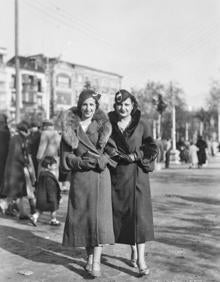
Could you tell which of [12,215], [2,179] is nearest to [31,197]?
[12,215]

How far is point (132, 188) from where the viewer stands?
4.81m

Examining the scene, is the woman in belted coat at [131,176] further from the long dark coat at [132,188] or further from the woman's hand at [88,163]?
the woman's hand at [88,163]

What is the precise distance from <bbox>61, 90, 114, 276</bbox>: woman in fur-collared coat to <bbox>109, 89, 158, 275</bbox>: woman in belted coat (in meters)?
0.11

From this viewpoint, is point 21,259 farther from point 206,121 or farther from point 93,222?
point 206,121

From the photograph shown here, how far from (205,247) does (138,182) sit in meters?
1.57

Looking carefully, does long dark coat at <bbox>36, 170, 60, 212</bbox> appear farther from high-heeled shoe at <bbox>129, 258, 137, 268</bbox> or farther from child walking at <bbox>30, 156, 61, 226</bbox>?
high-heeled shoe at <bbox>129, 258, 137, 268</bbox>

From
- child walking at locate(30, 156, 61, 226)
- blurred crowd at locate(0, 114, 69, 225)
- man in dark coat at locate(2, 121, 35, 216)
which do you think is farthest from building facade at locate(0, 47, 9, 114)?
child walking at locate(30, 156, 61, 226)

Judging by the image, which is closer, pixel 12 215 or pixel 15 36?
pixel 12 215

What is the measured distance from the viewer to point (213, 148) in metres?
42.8

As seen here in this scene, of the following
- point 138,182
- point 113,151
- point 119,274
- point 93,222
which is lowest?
point 119,274

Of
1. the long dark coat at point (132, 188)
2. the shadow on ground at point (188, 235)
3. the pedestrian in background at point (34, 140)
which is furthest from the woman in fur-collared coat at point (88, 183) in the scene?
the pedestrian in background at point (34, 140)

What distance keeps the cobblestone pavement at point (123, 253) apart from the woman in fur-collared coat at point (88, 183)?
14.1 inches

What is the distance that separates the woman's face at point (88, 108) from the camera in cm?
482

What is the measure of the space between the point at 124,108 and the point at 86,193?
934 mm
